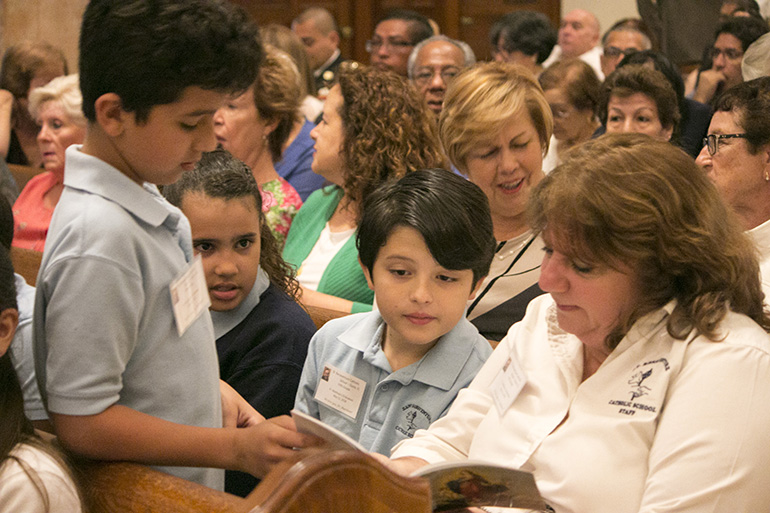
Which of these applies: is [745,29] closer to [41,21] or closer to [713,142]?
[713,142]

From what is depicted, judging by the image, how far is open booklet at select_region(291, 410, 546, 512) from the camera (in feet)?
3.99

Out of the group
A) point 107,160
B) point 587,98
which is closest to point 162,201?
point 107,160

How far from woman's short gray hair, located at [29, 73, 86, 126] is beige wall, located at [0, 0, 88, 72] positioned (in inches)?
126

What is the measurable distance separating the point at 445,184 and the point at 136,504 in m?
1.02

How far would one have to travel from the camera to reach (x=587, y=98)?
4.33 metres

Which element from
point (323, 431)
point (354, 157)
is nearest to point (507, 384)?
point (323, 431)

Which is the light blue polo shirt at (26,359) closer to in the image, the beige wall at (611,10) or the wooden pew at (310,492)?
the wooden pew at (310,492)

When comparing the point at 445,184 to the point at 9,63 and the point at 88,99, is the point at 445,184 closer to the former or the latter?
the point at 88,99

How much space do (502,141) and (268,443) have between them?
5.68ft

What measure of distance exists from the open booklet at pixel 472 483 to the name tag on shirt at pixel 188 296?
26 cm

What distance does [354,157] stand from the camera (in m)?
3.01

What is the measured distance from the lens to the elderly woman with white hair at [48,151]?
3.63 metres

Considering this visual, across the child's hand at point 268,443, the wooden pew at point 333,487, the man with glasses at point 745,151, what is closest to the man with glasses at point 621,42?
the man with glasses at point 745,151

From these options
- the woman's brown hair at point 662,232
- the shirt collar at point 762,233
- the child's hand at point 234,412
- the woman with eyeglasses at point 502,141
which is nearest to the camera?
the woman's brown hair at point 662,232
